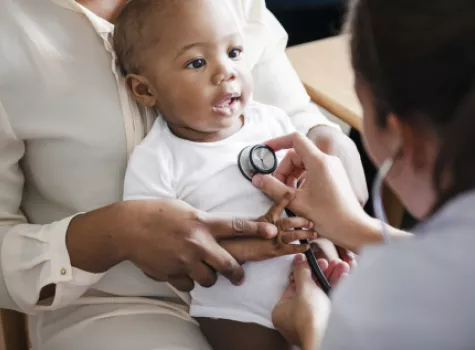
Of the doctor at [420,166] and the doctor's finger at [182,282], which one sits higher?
the doctor at [420,166]

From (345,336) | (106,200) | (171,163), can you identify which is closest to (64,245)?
(106,200)

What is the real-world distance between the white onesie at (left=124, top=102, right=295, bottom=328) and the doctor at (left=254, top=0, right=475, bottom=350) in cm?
35

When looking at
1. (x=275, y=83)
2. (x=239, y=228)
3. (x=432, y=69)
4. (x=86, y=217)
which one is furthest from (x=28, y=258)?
(x=432, y=69)

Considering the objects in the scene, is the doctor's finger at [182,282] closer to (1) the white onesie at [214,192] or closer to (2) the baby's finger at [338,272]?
(1) the white onesie at [214,192]

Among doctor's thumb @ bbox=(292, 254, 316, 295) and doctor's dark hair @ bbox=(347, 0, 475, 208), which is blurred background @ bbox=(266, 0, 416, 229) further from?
doctor's dark hair @ bbox=(347, 0, 475, 208)

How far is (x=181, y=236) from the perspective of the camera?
97 centimetres

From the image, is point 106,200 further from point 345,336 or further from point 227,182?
point 345,336

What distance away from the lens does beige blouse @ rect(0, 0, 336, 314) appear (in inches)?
39.0

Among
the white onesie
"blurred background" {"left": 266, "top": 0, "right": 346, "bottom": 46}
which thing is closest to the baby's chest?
the white onesie

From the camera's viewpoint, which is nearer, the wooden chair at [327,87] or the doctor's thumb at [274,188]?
Result: the doctor's thumb at [274,188]

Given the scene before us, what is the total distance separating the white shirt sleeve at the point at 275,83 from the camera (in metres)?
1.28

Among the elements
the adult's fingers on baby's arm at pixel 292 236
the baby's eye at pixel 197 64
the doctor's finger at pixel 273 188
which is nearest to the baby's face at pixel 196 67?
the baby's eye at pixel 197 64

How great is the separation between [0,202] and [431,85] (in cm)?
75

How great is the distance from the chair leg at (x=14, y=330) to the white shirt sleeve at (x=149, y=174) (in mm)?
360
